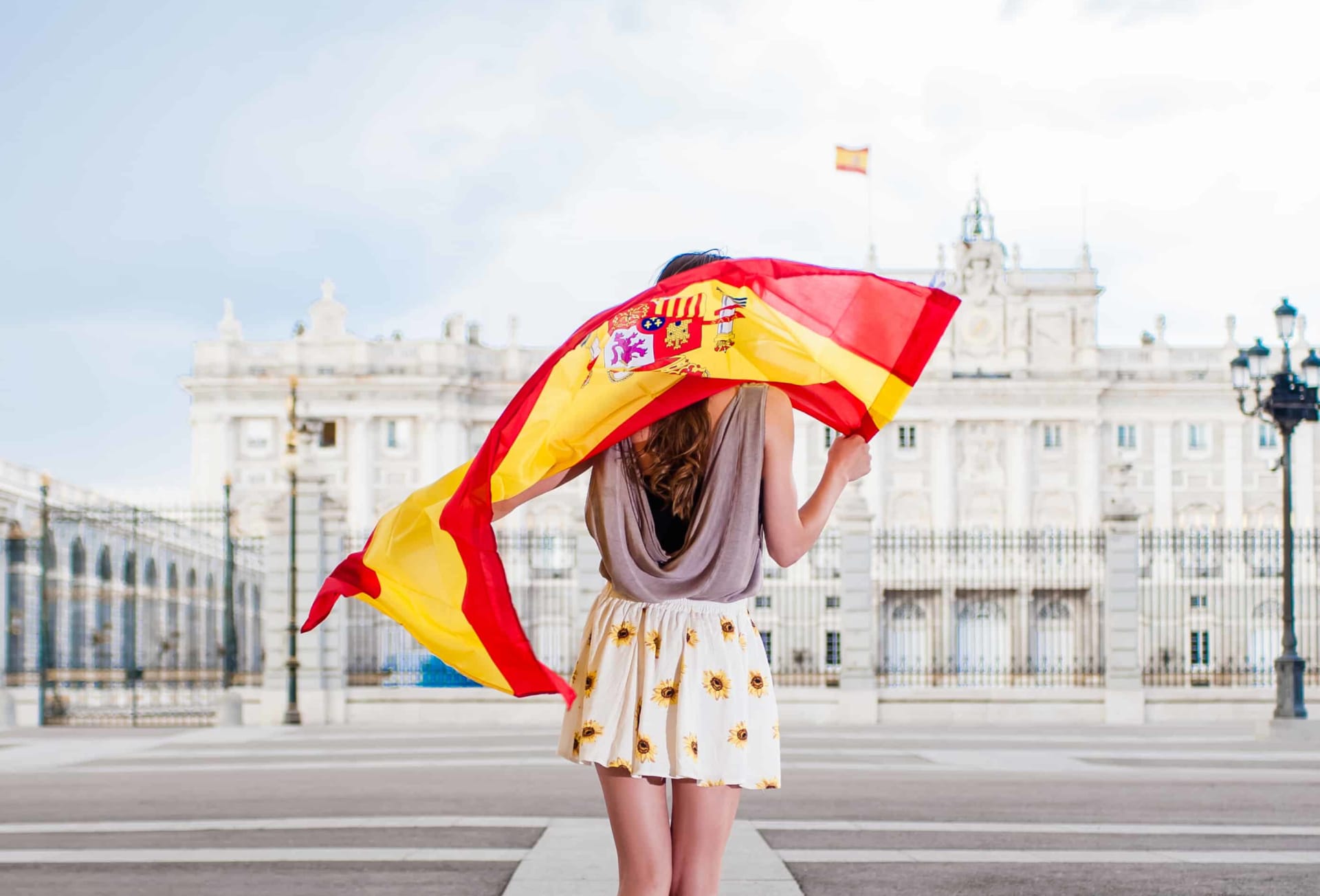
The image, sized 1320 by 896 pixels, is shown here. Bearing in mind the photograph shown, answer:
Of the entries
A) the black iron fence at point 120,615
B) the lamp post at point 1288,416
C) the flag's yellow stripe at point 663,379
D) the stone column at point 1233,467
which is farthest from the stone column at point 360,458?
the flag's yellow stripe at point 663,379

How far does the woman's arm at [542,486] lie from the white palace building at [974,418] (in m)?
67.8

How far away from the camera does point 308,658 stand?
20.6m

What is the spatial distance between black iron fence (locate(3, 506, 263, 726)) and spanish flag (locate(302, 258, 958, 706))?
16178 millimetres

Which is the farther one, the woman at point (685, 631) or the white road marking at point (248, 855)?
the white road marking at point (248, 855)

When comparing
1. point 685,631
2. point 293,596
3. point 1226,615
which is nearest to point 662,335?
point 685,631

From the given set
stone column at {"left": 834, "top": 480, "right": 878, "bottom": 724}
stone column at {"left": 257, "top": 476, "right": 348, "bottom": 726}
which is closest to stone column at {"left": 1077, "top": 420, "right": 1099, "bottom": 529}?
stone column at {"left": 834, "top": 480, "right": 878, "bottom": 724}

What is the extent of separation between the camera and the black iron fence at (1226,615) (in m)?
29.9

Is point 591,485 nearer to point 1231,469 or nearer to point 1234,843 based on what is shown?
point 1234,843

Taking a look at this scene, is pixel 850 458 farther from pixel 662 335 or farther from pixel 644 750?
pixel 644 750

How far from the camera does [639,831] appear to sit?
9.74 feet

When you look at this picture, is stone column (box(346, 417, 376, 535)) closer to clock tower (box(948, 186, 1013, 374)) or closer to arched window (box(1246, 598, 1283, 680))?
clock tower (box(948, 186, 1013, 374))

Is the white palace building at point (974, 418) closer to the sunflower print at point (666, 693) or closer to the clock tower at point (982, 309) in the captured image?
the clock tower at point (982, 309)

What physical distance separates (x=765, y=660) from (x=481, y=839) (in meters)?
4.88

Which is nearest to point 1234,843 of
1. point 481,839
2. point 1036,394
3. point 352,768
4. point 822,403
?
point 481,839
